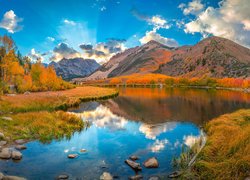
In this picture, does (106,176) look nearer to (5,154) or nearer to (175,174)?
(175,174)

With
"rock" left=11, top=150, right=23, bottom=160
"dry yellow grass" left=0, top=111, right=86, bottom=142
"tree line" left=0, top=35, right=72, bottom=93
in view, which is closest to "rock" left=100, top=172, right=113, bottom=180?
"rock" left=11, top=150, right=23, bottom=160

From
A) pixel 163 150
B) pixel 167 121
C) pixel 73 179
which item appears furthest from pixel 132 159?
pixel 167 121

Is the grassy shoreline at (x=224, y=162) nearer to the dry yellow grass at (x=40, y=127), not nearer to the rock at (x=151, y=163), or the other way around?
the rock at (x=151, y=163)

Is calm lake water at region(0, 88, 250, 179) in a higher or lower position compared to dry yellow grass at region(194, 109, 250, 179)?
lower

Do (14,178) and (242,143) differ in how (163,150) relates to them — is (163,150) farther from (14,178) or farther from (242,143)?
(14,178)

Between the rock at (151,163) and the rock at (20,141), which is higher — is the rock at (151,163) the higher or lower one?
the lower one

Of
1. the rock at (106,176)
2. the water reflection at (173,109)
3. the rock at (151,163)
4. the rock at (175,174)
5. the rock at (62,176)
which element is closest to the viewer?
the rock at (106,176)

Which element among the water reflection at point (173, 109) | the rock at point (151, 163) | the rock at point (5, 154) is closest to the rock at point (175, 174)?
the rock at point (151, 163)

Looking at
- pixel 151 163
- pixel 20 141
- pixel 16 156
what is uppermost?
pixel 20 141

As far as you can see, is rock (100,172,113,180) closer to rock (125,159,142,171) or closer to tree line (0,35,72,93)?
rock (125,159,142,171)

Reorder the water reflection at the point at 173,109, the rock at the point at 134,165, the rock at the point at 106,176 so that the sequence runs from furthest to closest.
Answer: the water reflection at the point at 173,109, the rock at the point at 134,165, the rock at the point at 106,176

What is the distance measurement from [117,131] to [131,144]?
8024 millimetres

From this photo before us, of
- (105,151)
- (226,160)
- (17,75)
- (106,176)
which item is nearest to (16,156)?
(105,151)

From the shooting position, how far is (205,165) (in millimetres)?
17000
